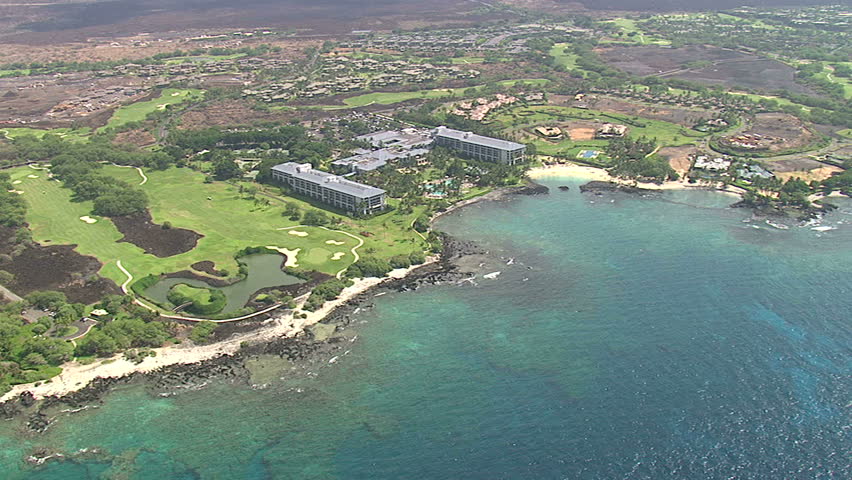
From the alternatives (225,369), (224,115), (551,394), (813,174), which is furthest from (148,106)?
(813,174)

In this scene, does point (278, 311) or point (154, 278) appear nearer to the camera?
point (278, 311)

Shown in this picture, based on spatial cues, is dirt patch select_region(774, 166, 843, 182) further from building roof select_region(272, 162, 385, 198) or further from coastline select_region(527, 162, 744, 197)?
building roof select_region(272, 162, 385, 198)

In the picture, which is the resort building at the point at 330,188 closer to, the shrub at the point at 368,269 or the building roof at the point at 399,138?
the shrub at the point at 368,269

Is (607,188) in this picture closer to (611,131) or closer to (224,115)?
(611,131)

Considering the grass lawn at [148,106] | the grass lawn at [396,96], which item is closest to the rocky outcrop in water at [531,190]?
the grass lawn at [396,96]

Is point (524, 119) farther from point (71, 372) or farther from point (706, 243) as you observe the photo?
point (71, 372)

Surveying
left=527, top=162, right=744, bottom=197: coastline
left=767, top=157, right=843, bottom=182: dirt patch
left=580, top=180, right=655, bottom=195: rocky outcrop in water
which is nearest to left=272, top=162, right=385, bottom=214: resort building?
left=527, top=162, right=744, bottom=197: coastline

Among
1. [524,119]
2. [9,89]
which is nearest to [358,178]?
[524,119]
